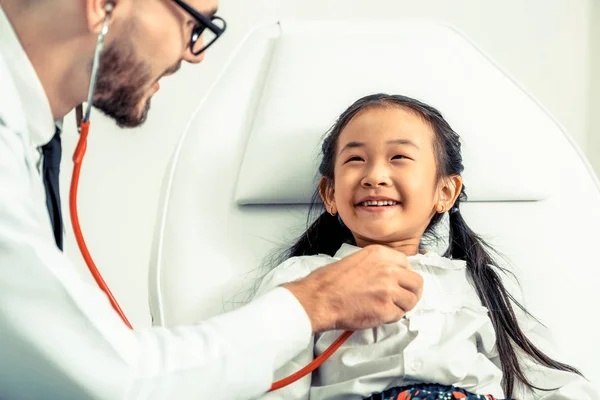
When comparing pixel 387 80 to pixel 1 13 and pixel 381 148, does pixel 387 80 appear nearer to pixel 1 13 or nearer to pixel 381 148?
pixel 381 148

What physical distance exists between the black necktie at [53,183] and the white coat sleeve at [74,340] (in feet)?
0.80

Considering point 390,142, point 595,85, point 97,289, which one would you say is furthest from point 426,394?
point 595,85

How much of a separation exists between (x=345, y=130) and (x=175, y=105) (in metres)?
1.02

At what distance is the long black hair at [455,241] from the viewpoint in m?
1.30

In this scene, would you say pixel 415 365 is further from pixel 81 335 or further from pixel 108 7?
pixel 108 7

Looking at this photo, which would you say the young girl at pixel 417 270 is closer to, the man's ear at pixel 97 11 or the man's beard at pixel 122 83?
the man's beard at pixel 122 83

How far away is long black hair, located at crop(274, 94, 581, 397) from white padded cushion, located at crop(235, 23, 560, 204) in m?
0.07

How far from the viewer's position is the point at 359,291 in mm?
1027

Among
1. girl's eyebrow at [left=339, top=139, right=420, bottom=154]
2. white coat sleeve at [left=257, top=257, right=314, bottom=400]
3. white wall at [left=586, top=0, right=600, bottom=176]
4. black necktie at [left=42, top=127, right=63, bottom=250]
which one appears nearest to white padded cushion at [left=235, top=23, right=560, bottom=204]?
girl's eyebrow at [left=339, top=139, right=420, bottom=154]

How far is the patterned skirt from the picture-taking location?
3.74ft

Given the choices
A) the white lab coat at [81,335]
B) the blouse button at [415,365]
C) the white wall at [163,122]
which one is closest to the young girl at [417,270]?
the blouse button at [415,365]

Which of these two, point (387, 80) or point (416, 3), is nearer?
point (387, 80)

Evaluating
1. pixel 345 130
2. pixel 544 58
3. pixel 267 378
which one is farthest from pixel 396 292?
pixel 544 58

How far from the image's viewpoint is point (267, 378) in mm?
924
